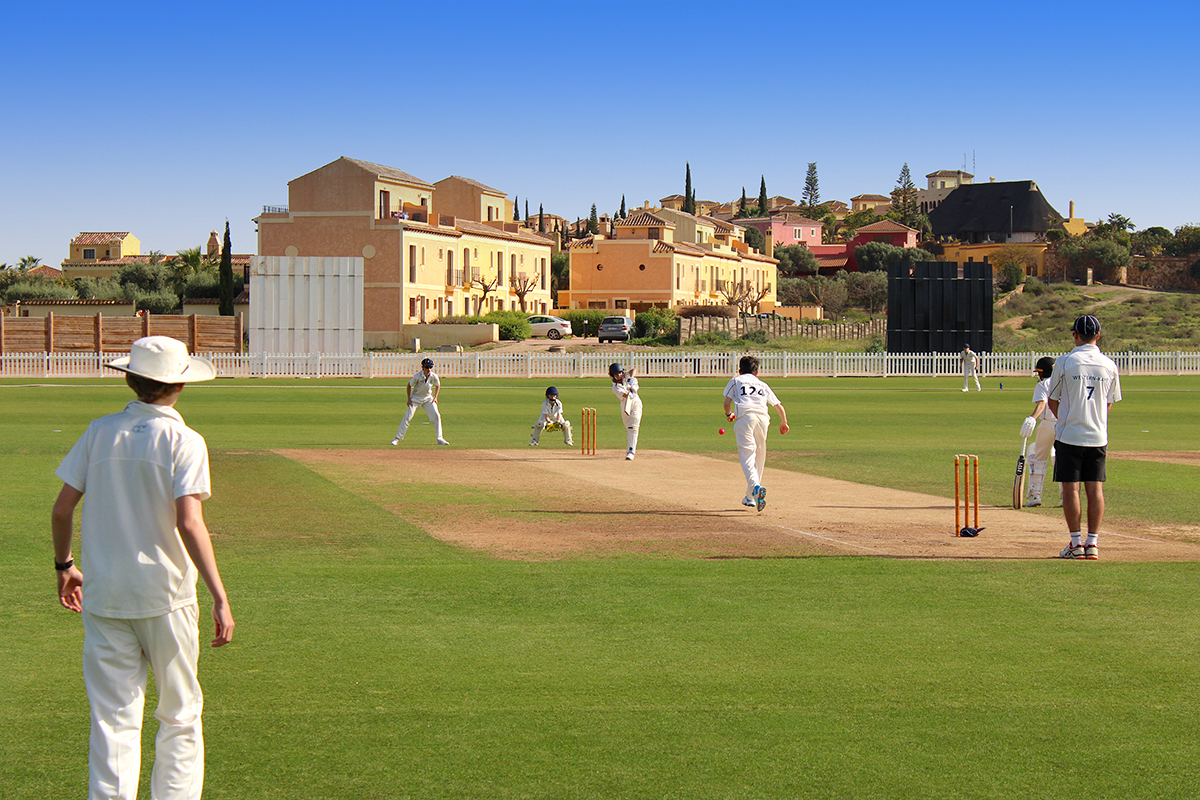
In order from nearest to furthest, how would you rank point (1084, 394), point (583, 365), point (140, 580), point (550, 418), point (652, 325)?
point (140, 580) < point (1084, 394) < point (550, 418) < point (583, 365) < point (652, 325)

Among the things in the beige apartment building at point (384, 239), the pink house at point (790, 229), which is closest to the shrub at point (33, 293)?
the beige apartment building at point (384, 239)

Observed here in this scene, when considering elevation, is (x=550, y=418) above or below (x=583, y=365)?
below

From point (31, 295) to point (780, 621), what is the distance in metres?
92.1

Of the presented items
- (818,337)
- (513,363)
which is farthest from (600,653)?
(818,337)

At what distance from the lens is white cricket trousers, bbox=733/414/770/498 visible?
44.6 ft

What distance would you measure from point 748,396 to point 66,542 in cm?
974

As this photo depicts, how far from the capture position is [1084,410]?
9.99 meters

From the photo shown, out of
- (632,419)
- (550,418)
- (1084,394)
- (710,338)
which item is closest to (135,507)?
(1084,394)

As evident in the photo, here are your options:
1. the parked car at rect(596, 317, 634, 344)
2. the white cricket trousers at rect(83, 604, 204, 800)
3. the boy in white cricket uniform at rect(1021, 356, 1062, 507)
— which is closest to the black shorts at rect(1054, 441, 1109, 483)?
the boy in white cricket uniform at rect(1021, 356, 1062, 507)

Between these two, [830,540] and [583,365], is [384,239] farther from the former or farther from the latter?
[830,540]

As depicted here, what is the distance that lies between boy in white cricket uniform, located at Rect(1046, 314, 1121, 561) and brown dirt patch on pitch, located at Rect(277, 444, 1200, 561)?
36.2 inches

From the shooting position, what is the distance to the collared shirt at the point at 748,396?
13617 mm

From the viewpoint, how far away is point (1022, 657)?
23.0ft

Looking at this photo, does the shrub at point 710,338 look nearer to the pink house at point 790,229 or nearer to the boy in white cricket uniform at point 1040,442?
the boy in white cricket uniform at point 1040,442
